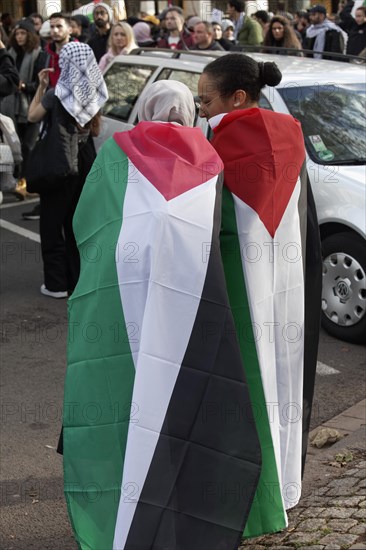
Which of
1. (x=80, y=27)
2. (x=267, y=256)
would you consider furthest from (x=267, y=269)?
A: (x=80, y=27)

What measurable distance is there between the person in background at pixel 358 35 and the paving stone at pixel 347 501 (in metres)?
11.2

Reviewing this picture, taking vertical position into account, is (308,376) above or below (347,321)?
above

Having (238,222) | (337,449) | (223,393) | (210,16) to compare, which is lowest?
(210,16)

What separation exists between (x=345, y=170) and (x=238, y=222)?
357cm

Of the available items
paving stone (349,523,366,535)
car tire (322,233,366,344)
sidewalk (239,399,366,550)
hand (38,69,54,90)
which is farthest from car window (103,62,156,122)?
paving stone (349,523,366,535)

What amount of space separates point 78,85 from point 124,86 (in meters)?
1.83

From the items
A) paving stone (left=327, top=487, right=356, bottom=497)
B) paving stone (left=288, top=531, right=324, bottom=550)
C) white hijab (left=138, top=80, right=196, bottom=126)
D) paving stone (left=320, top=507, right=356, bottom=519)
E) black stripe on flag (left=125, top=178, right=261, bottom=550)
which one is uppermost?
white hijab (left=138, top=80, right=196, bottom=126)

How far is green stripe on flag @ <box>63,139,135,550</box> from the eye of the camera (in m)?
3.26

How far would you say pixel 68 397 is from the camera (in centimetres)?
335

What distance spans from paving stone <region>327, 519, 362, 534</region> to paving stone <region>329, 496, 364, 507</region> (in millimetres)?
175

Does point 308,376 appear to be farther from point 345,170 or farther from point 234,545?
point 345,170

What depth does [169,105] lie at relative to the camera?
12.8 ft

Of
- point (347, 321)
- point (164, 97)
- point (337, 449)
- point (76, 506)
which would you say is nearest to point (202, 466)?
point (76, 506)

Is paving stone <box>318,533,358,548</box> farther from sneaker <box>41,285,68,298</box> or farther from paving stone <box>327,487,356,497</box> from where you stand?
sneaker <box>41,285,68,298</box>
